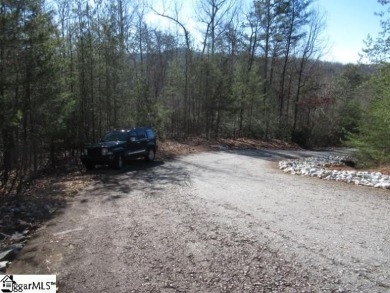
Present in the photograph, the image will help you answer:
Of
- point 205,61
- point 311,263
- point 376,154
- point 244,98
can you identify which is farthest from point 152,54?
point 311,263

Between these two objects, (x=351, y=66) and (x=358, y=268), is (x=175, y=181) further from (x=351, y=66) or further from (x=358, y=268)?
(x=351, y=66)

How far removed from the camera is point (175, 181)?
41.7 feet

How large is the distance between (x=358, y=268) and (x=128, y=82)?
21.1 metres

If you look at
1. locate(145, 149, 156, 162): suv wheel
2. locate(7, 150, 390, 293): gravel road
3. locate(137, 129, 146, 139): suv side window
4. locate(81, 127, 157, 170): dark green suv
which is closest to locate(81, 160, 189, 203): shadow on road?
locate(7, 150, 390, 293): gravel road

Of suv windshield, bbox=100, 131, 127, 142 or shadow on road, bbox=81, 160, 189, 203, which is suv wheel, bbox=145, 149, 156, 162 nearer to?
shadow on road, bbox=81, 160, 189, 203

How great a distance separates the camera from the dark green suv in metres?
15.4

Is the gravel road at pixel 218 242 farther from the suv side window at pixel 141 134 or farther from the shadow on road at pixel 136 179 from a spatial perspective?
the suv side window at pixel 141 134

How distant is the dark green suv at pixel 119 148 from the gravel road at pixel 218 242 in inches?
188

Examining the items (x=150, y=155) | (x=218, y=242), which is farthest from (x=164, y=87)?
(x=218, y=242)

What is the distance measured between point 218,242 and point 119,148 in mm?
10551

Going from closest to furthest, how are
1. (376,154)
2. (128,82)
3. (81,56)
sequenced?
(376,154), (81,56), (128,82)

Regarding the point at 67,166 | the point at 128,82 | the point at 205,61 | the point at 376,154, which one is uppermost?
the point at 205,61

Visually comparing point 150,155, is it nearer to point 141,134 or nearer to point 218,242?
point 141,134

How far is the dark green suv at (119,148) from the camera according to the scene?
15.4 meters
